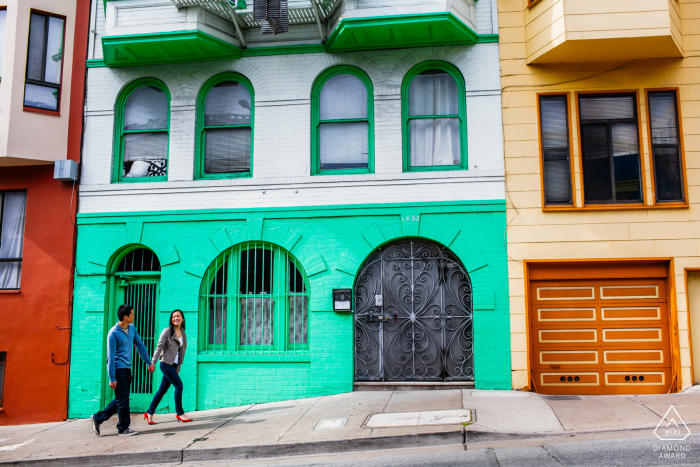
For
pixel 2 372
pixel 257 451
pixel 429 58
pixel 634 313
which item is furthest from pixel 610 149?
pixel 2 372

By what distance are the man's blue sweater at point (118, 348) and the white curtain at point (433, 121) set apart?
5.15 m

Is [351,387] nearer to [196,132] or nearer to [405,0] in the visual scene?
[196,132]

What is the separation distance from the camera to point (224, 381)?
934 centimetres

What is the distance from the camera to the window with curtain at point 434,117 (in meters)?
9.52

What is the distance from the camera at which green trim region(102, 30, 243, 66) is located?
9359 mm

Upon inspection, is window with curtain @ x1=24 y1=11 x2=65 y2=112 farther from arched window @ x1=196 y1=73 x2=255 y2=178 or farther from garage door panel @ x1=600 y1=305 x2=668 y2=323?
garage door panel @ x1=600 y1=305 x2=668 y2=323

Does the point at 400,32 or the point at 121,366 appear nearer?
the point at 121,366

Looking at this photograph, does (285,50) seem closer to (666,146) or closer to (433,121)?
(433,121)

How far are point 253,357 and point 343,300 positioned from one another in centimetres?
177

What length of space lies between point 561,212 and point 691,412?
132 inches

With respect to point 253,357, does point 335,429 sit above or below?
below

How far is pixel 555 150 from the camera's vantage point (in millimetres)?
9305

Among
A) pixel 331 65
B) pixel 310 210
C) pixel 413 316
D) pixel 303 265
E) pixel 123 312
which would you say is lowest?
pixel 413 316

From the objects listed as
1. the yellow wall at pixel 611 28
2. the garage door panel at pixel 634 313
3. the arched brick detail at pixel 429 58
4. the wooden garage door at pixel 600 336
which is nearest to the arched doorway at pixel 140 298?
the arched brick detail at pixel 429 58
